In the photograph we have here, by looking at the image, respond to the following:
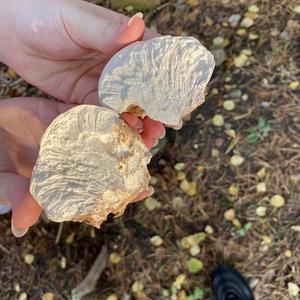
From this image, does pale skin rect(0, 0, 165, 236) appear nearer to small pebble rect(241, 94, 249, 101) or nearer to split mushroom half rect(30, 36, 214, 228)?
split mushroom half rect(30, 36, 214, 228)

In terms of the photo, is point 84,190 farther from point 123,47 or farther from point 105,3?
point 105,3

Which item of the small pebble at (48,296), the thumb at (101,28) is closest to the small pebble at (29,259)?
the small pebble at (48,296)

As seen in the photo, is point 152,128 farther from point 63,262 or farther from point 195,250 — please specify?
point 63,262

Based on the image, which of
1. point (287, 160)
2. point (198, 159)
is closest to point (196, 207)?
point (198, 159)

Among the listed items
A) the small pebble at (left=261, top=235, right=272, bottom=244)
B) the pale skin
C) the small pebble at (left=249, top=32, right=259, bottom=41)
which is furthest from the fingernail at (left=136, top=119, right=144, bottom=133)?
the small pebble at (left=249, top=32, right=259, bottom=41)

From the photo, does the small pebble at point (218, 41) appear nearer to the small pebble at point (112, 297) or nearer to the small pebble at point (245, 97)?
the small pebble at point (245, 97)

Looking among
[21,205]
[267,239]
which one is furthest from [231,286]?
[21,205]

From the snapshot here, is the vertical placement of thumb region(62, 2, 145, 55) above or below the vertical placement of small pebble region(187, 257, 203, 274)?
above
